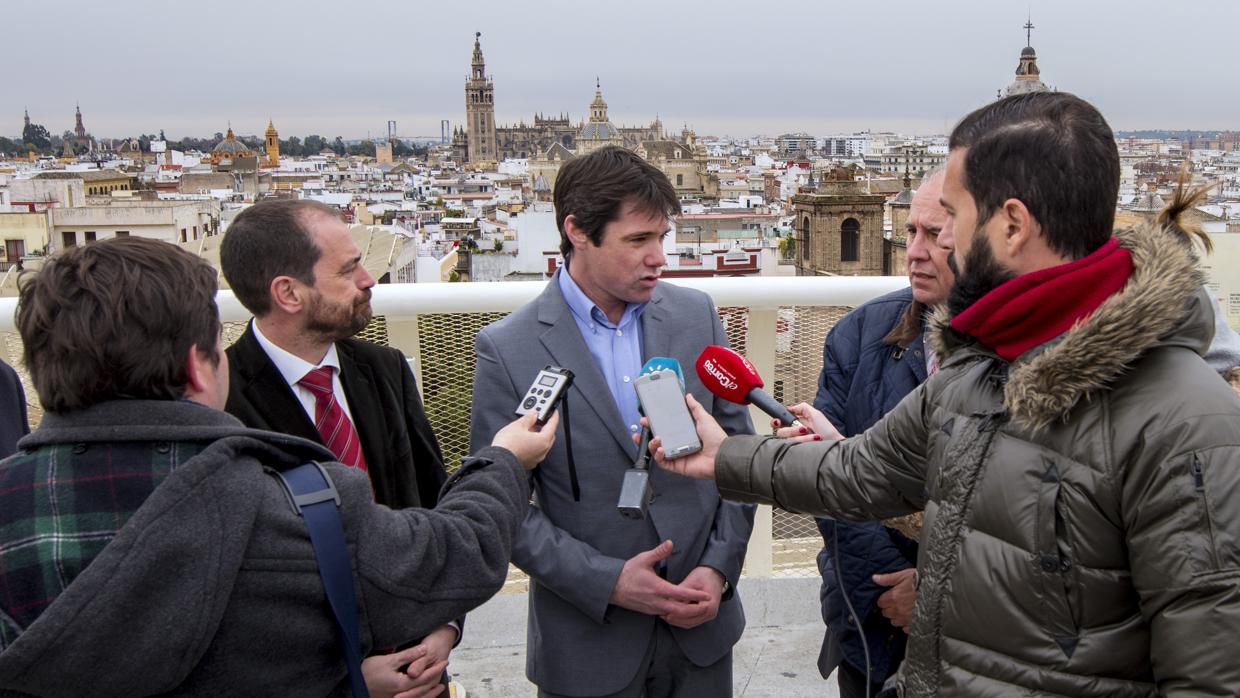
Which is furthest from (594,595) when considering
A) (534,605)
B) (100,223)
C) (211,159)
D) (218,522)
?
(211,159)

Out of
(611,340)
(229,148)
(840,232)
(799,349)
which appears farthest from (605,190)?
(229,148)

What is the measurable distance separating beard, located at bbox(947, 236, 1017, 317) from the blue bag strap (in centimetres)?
89

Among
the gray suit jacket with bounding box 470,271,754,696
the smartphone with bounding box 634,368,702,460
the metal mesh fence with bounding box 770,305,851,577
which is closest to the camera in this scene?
the smartphone with bounding box 634,368,702,460

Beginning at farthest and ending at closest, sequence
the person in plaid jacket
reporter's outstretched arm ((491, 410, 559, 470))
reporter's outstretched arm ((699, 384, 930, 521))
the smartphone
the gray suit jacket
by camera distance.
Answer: the gray suit jacket
the smartphone
reporter's outstretched arm ((491, 410, 559, 470))
reporter's outstretched arm ((699, 384, 930, 521))
the person in plaid jacket

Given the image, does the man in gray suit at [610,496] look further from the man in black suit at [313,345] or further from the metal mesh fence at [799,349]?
the metal mesh fence at [799,349]

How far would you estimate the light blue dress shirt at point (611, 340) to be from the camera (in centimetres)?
240

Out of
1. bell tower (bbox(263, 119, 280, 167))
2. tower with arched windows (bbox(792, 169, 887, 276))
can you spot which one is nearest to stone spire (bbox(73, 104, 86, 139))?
bell tower (bbox(263, 119, 280, 167))

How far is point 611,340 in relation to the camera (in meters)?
2.44

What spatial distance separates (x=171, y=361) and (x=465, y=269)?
156 feet

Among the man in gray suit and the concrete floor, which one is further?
the concrete floor

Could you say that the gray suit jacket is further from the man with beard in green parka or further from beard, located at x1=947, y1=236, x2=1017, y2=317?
beard, located at x1=947, y1=236, x2=1017, y2=317

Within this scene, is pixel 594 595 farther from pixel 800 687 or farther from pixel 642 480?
pixel 800 687

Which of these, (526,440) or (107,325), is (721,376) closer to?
(526,440)

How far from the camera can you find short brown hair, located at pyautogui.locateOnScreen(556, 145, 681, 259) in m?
2.36
